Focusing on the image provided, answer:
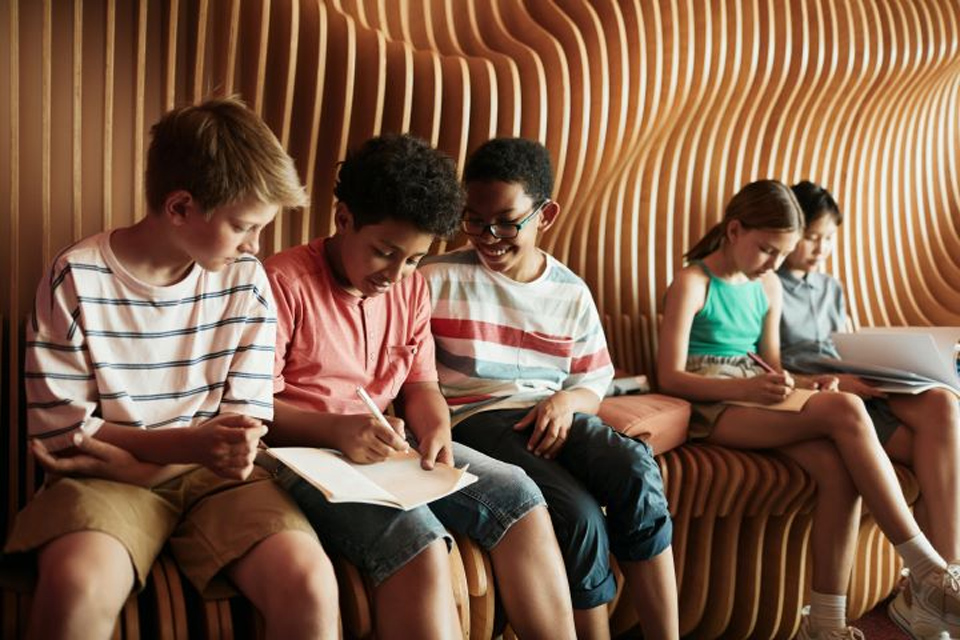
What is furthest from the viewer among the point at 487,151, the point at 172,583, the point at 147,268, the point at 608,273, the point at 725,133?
the point at 725,133

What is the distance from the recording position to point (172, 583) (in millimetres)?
1773

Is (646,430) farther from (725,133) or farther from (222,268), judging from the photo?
(725,133)

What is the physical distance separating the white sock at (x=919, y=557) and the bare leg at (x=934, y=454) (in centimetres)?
20

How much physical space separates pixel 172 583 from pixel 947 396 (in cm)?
248

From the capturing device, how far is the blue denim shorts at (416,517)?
185 cm

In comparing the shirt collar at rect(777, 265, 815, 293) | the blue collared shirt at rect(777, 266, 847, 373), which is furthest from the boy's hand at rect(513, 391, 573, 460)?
the shirt collar at rect(777, 265, 815, 293)

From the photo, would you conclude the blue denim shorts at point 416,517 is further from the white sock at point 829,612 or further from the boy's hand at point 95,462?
the white sock at point 829,612

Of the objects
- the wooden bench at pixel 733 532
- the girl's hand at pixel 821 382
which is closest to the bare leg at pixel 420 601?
the wooden bench at pixel 733 532

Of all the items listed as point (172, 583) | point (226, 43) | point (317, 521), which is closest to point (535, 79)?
point (226, 43)

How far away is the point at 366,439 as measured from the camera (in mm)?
1981

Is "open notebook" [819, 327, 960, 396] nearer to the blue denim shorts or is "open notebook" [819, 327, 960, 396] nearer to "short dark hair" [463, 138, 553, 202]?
"short dark hair" [463, 138, 553, 202]

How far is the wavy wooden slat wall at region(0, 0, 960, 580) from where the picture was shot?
2.53 m

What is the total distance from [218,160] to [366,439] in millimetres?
663

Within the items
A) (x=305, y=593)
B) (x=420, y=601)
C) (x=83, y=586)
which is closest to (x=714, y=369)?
(x=420, y=601)
